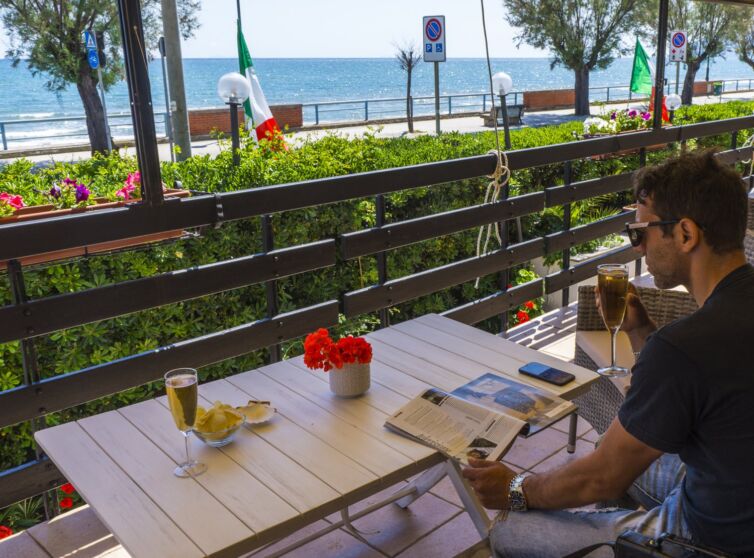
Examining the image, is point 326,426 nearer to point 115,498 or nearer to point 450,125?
point 115,498

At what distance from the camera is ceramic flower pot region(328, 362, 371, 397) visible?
1.91 m

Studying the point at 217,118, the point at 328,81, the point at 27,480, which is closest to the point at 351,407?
the point at 27,480

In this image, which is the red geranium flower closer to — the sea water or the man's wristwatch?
the man's wristwatch

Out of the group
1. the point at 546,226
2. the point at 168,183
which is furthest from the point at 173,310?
the point at 546,226

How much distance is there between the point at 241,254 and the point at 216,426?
1.89m

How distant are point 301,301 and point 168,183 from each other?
869 millimetres

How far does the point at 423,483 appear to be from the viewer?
2.39 metres

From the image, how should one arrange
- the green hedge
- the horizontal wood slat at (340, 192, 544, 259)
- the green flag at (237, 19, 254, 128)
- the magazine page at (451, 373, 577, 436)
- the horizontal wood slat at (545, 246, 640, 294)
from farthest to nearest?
the green flag at (237, 19, 254, 128) < the horizontal wood slat at (545, 246, 640, 294) < the horizontal wood slat at (340, 192, 544, 259) < the green hedge < the magazine page at (451, 373, 577, 436)

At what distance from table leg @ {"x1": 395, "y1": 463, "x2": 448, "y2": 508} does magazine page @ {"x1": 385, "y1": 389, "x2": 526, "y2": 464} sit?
48cm

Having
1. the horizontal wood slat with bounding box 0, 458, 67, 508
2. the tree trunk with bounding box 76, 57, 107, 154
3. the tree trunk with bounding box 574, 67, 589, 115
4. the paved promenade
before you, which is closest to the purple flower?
the horizontal wood slat with bounding box 0, 458, 67, 508

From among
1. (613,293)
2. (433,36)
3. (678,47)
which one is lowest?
(613,293)

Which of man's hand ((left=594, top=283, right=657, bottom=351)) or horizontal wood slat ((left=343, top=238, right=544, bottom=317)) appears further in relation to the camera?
horizontal wood slat ((left=343, top=238, right=544, bottom=317))

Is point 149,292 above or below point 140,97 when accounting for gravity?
below

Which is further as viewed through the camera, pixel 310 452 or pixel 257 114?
pixel 257 114
